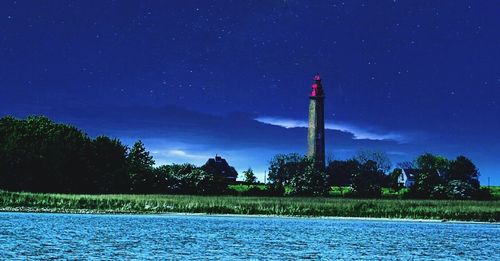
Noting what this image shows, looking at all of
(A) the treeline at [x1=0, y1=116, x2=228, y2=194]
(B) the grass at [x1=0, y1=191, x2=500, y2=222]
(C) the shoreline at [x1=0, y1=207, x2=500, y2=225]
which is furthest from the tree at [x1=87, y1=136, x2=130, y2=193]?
(C) the shoreline at [x1=0, y1=207, x2=500, y2=225]

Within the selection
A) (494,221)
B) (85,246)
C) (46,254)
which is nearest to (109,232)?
(85,246)

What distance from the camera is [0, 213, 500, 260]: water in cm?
3894

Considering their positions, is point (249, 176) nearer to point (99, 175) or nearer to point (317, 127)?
point (317, 127)

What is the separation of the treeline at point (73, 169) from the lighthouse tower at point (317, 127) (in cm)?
4610

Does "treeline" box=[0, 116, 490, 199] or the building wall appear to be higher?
the building wall

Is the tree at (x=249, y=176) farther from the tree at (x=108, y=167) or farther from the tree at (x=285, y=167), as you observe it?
the tree at (x=108, y=167)

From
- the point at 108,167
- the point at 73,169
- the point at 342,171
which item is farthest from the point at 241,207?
the point at 342,171

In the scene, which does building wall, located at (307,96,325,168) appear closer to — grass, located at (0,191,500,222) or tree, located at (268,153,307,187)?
tree, located at (268,153,307,187)

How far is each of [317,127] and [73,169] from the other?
65339mm

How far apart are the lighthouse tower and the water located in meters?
95.6

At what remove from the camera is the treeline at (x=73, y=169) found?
110875mm

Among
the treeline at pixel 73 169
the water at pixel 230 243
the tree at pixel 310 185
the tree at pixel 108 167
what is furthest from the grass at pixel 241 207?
the tree at pixel 310 185

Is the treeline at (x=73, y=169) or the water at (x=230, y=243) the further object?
the treeline at (x=73, y=169)

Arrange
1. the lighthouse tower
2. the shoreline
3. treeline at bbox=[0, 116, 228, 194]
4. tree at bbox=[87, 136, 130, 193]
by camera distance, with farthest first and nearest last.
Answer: the lighthouse tower, tree at bbox=[87, 136, 130, 193], treeline at bbox=[0, 116, 228, 194], the shoreline
